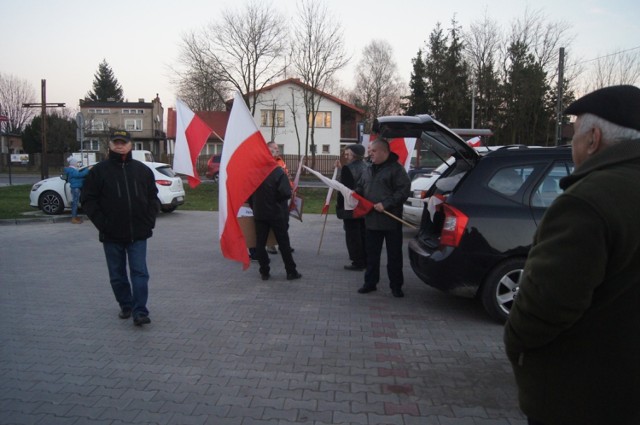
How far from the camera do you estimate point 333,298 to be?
6258 mm

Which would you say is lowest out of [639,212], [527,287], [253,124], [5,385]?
[5,385]

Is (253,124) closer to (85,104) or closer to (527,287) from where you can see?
(527,287)

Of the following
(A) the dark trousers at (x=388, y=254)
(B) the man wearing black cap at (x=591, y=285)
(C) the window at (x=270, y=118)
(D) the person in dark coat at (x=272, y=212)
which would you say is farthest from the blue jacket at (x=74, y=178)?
(C) the window at (x=270, y=118)

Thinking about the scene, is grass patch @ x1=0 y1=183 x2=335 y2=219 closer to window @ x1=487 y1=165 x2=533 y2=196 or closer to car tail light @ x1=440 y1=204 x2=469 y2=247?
car tail light @ x1=440 y1=204 x2=469 y2=247

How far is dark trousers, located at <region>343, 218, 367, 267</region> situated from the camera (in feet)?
25.7

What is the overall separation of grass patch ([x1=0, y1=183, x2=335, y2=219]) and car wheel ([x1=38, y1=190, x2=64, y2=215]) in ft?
2.06

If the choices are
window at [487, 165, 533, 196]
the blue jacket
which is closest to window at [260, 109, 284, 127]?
the blue jacket

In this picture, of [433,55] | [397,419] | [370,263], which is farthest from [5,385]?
[433,55]

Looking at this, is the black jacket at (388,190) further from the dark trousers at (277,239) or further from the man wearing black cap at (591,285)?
the man wearing black cap at (591,285)

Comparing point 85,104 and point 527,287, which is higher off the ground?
Result: point 85,104

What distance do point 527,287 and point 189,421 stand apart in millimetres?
2409

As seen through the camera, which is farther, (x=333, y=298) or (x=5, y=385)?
(x=333, y=298)

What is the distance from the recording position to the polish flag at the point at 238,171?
229 inches

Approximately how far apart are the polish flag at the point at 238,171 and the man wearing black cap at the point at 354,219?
5.30 feet
